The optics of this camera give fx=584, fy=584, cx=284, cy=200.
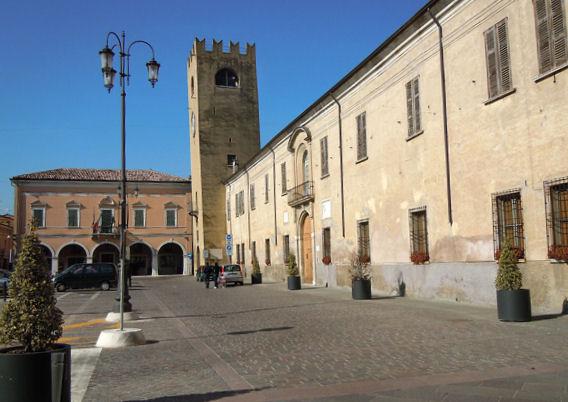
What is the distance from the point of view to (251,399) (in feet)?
20.9

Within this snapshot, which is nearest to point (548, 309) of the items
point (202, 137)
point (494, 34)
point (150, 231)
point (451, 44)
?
point (494, 34)

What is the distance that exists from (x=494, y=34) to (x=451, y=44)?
2.17 metres

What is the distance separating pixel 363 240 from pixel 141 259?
147 ft

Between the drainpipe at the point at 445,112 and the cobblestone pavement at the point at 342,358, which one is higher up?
the drainpipe at the point at 445,112

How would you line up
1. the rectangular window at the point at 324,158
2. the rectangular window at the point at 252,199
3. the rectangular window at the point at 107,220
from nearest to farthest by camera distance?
the rectangular window at the point at 324,158 → the rectangular window at the point at 252,199 → the rectangular window at the point at 107,220

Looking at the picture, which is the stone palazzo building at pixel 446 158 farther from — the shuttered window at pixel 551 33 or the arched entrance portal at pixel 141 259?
the arched entrance portal at pixel 141 259

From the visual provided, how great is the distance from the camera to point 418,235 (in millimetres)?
19250

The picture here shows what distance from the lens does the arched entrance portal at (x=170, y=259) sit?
6438 cm

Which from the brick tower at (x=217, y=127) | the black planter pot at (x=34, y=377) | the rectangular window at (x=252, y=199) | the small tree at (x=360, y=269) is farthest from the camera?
the brick tower at (x=217, y=127)

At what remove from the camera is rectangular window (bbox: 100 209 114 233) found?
200 ft

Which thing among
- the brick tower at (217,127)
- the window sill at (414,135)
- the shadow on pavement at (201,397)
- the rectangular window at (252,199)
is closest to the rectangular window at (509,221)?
the window sill at (414,135)

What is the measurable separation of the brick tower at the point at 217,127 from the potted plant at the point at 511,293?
39.9m

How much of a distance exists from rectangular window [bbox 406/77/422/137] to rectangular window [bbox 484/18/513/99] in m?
3.80

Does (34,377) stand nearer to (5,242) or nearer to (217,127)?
(217,127)
